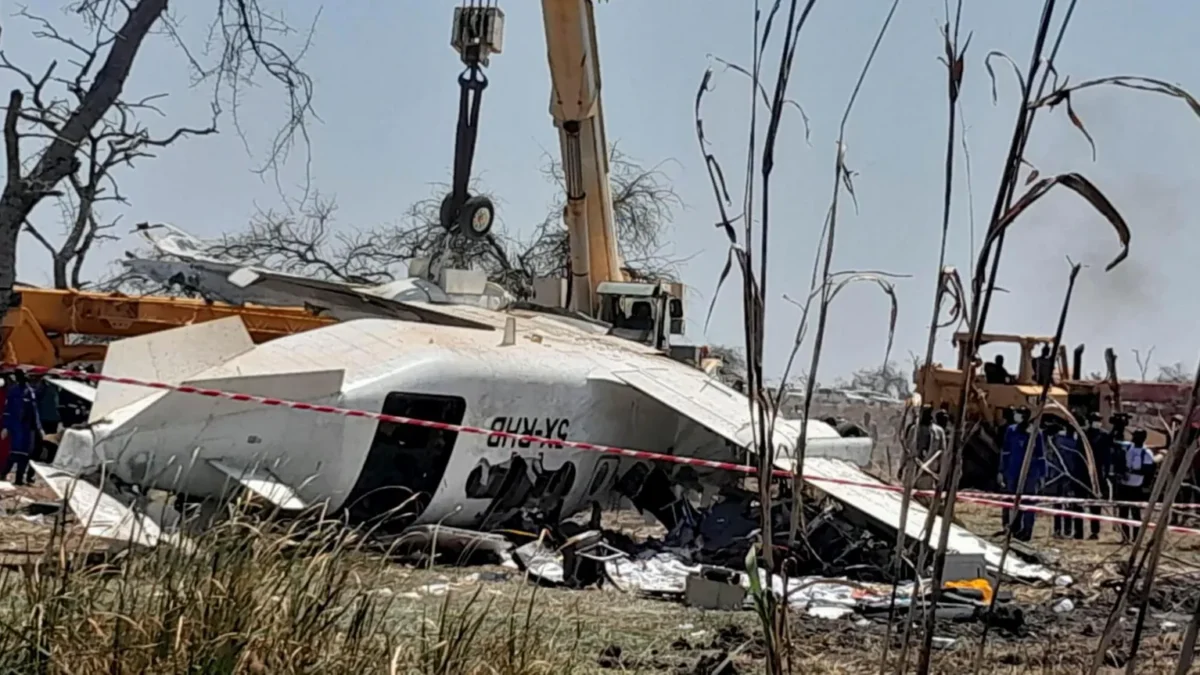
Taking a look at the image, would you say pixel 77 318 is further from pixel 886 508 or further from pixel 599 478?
pixel 886 508

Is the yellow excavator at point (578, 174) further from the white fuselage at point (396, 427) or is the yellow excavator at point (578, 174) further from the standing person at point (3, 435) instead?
the standing person at point (3, 435)

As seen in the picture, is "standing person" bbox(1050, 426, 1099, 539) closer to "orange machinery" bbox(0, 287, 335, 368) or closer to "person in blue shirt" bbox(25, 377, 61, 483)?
"orange machinery" bbox(0, 287, 335, 368)

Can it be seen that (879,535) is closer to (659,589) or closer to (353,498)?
(659,589)

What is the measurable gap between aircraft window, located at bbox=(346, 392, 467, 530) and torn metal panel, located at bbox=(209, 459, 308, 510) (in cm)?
59

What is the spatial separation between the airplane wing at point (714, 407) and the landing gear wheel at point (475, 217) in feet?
10.9

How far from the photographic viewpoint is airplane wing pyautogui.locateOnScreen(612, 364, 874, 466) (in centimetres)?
1023

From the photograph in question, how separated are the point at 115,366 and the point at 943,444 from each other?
288 inches

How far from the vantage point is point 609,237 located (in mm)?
15391

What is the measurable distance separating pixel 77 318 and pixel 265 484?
7.59m

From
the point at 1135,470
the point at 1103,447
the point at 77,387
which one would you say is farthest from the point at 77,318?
the point at 1135,470

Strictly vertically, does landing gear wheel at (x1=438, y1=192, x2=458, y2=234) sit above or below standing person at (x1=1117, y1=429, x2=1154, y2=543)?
above

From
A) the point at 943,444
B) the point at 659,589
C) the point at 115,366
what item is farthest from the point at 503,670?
the point at 115,366

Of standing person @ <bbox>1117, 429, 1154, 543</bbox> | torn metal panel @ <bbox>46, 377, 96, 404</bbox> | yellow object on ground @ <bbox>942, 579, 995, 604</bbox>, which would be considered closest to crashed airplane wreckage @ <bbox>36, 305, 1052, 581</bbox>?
yellow object on ground @ <bbox>942, 579, 995, 604</bbox>

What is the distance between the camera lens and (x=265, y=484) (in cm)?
809
